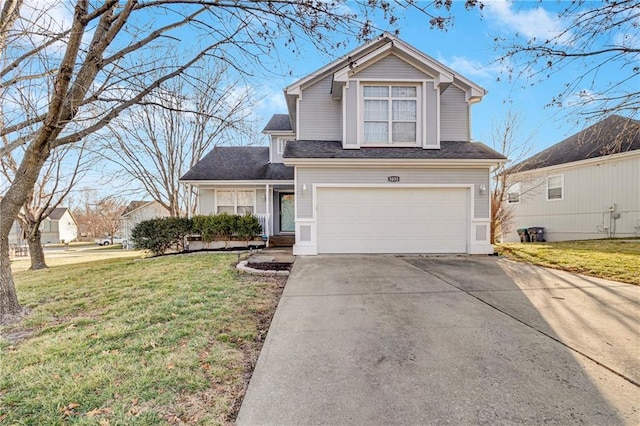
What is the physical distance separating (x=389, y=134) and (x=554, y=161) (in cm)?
1220

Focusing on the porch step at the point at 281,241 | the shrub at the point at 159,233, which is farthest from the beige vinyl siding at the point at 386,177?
the shrub at the point at 159,233

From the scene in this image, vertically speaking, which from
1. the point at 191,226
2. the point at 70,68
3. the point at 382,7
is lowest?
the point at 191,226

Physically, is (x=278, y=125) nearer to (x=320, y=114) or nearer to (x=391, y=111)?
(x=320, y=114)

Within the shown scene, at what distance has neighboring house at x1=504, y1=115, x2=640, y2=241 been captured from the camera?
45.1ft

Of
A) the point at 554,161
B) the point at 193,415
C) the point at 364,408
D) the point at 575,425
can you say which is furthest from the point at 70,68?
the point at 554,161

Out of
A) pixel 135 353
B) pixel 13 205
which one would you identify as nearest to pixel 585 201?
pixel 135 353

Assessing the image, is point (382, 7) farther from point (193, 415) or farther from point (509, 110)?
point (509, 110)

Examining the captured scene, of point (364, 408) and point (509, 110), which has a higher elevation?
point (509, 110)

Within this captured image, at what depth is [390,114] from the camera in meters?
10.5

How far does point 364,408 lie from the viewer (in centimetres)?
264

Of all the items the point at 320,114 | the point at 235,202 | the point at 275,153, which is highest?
the point at 320,114

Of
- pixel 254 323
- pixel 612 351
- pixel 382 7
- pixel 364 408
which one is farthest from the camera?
pixel 254 323

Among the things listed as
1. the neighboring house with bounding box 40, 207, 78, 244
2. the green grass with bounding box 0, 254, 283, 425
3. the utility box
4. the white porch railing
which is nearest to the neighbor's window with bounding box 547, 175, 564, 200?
the utility box

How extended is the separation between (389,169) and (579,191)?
40.5 ft
